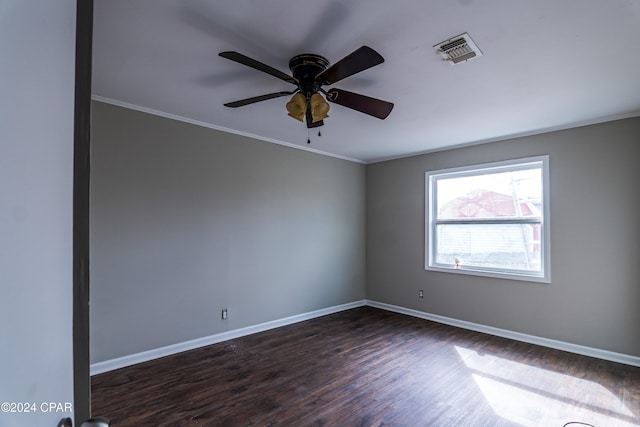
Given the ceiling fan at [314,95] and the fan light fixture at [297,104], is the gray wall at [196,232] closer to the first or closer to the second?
the ceiling fan at [314,95]

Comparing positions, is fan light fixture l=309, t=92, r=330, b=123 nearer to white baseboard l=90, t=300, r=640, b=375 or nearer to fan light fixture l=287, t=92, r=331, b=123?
fan light fixture l=287, t=92, r=331, b=123

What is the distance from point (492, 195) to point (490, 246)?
0.70 metres

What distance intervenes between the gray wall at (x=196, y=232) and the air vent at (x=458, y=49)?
2.66 m

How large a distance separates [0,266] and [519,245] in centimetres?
476

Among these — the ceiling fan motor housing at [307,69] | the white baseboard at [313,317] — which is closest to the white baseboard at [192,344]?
the white baseboard at [313,317]

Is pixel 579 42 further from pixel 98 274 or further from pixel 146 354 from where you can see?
pixel 146 354

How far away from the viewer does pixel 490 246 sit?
14.4 feet

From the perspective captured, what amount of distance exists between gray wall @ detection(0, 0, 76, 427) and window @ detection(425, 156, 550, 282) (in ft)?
14.9

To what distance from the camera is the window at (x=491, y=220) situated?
398cm

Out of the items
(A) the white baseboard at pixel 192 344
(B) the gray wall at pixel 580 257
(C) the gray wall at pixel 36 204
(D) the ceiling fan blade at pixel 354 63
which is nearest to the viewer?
(C) the gray wall at pixel 36 204

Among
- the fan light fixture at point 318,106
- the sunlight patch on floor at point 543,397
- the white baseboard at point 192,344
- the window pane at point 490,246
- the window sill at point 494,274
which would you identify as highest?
the fan light fixture at point 318,106

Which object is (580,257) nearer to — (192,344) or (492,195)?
(492,195)

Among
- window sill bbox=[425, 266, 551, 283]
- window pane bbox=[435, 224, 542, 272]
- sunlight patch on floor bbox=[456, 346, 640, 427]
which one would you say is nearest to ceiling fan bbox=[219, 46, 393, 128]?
sunlight patch on floor bbox=[456, 346, 640, 427]

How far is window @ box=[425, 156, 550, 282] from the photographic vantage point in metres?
3.98
